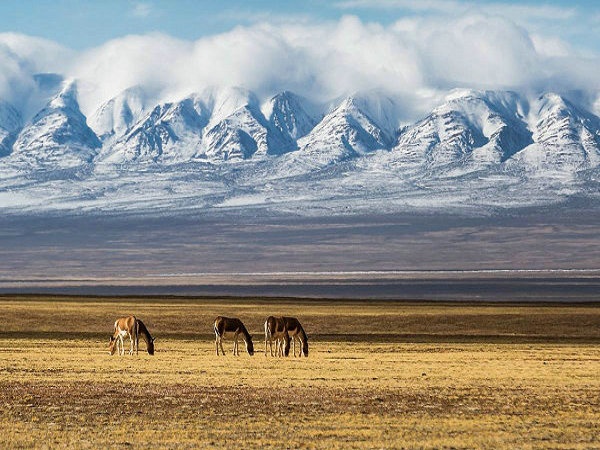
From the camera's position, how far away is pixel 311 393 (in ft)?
69.0

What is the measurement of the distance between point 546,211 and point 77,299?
4766 inches

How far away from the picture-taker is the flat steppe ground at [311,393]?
53.0 feet

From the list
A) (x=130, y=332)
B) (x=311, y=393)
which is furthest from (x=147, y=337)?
(x=311, y=393)

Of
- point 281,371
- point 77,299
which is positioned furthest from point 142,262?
point 281,371

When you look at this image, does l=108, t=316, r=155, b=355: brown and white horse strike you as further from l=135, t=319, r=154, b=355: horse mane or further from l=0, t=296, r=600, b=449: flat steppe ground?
l=0, t=296, r=600, b=449: flat steppe ground

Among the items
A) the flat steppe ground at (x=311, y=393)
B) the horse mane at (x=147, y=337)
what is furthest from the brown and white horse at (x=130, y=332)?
the flat steppe ground at (x=311, y=393)

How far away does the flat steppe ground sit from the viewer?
636 inches

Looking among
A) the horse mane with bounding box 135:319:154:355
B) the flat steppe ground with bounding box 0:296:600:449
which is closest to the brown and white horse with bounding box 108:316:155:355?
the horse mane with bounding box 135:319:154:355

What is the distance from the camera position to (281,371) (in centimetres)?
2569

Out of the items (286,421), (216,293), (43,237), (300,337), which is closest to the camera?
(286,421)

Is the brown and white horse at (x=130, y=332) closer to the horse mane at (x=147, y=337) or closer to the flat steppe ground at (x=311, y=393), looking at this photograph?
the horse mane at (x=147, y=337)

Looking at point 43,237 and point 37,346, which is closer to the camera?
point 37,346

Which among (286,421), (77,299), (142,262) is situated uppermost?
(142,262)

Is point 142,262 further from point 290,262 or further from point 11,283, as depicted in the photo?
point 11,283
